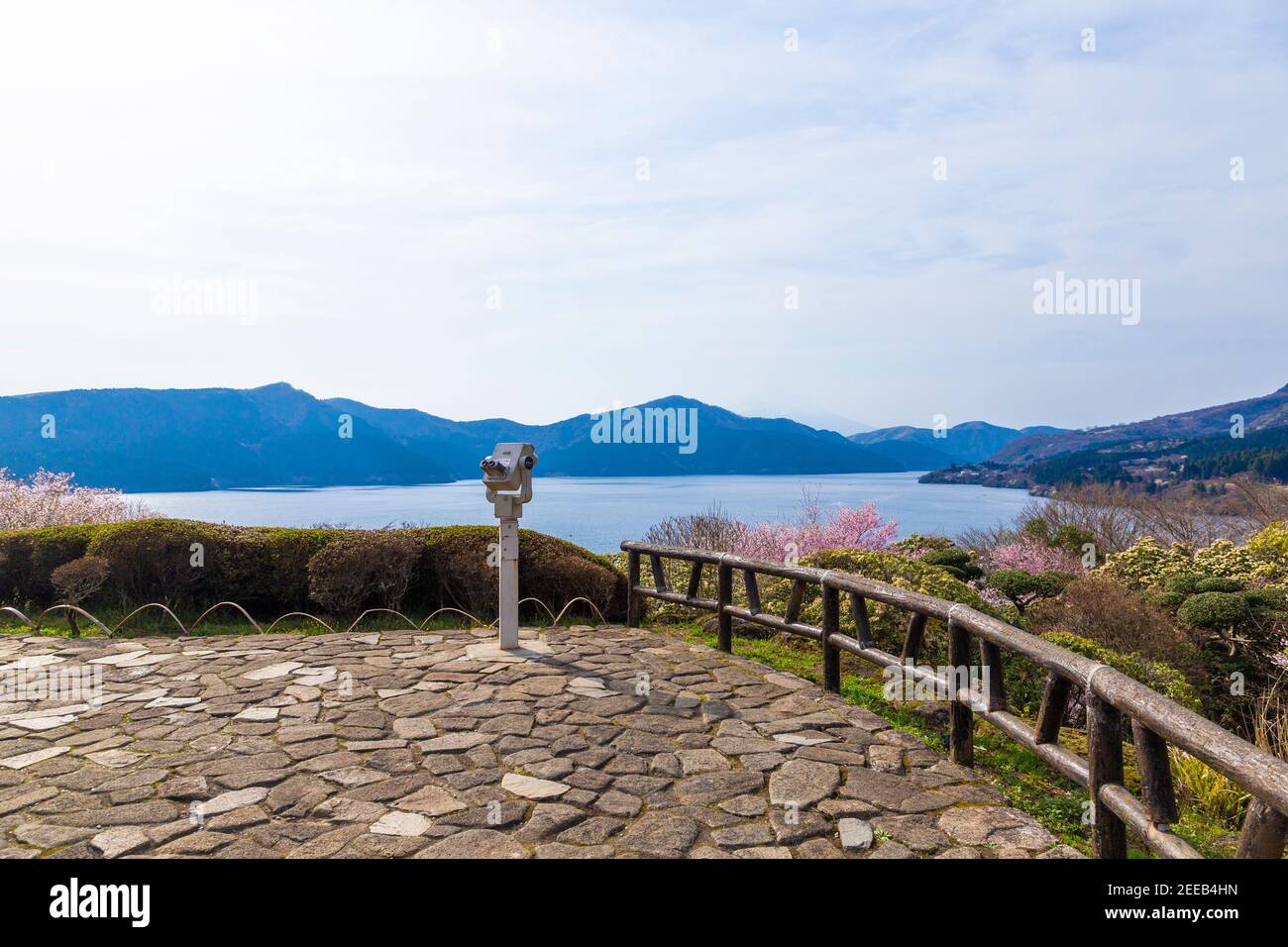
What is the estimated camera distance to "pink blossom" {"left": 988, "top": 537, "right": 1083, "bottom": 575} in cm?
1348

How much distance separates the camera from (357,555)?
902cm

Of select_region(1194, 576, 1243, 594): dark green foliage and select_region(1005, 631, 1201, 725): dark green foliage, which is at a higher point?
select_region(1194, 576, 1243, 594): dark green foliage

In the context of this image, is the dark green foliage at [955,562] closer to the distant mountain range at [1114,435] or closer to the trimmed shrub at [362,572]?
the trimmed shrub at [362,572]

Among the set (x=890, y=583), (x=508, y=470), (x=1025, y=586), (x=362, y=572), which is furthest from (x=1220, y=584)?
(x=362, y=572)

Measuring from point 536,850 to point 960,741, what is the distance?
102 inches

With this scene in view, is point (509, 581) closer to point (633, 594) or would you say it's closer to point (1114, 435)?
point (633, 594)

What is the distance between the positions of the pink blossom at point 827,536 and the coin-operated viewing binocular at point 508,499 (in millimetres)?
7452

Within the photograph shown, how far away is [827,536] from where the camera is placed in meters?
14.1

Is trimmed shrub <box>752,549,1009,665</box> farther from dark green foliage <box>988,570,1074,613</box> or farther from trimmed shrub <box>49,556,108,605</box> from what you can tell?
trimmed shrub <box>49,556,108,605</box>

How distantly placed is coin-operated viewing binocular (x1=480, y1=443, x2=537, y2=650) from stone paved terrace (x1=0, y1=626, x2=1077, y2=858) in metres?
0.54

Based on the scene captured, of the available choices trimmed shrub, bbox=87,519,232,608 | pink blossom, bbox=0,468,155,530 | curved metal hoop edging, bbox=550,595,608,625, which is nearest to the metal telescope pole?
curved metal hoop edging, bbox=550,595,608,625

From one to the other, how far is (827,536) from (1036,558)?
3648mm
